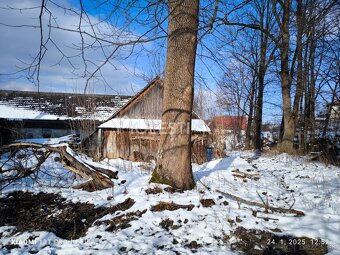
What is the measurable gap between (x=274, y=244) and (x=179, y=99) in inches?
100

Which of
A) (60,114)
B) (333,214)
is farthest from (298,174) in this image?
(60,114)

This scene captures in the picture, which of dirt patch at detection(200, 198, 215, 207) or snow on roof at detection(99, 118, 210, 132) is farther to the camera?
snow on roof at detection(99, 118, 210, 132)

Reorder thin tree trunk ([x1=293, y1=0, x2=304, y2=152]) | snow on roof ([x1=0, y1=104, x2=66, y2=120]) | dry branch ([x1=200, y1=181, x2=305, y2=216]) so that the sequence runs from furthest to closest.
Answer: snow on roof ([x1=0, y1=104, x2=66, y2=120]), thin tree trunk ([x1=293, y1=0, x2=304, y2=152]), dry branch ([x1=200, y1=181, x2=305, y2=216])

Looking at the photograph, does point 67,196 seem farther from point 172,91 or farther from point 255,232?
point 255,232

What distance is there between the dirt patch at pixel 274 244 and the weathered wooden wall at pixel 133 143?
10522mm

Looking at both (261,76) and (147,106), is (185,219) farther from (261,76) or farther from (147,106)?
(261,76)

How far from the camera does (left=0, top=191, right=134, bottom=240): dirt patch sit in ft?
10.1

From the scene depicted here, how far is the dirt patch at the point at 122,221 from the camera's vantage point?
9.87 ft

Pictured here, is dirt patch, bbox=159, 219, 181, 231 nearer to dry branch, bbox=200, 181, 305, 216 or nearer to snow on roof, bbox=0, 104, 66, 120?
dry branch, bbox=200, 181, 305, 216

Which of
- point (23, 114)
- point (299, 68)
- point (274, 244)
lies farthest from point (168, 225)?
point (23, 114)

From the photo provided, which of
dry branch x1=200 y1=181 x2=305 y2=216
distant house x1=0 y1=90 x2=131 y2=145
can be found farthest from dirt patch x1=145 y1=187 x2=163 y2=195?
distant house x1=0 y1=90 x2=131 y2=145

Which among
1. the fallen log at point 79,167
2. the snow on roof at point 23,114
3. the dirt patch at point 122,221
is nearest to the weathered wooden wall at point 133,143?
Answer: the snow on roof at point 23,114

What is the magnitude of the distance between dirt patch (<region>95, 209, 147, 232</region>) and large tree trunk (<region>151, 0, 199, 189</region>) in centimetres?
99

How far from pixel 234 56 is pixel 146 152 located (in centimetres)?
693
